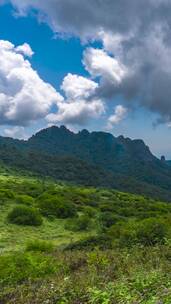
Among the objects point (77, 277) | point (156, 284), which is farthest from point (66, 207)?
point (156, 284)

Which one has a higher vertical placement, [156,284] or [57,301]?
[156,284]

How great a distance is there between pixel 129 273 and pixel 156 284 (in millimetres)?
2675

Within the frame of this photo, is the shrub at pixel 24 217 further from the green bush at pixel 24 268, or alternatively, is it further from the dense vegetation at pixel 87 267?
the green bush at pixel 24 268

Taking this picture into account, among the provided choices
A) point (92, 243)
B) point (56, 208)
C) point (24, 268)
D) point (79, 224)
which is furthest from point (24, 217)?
point (24, 268)

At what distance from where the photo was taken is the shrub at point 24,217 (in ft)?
109

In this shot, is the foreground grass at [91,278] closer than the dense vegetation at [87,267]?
Yes

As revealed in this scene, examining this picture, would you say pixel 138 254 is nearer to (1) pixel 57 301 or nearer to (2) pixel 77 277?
(2) pixel 77 277

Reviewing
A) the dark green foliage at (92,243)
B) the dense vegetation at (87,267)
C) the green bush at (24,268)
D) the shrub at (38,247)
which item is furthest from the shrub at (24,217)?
the green bush at (24,268)

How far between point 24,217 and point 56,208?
6.81m

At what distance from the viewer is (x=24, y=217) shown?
3312cm

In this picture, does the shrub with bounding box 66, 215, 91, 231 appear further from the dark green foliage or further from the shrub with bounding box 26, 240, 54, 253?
the dark green foliage

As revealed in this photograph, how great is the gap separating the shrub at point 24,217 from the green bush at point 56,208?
3829 mm

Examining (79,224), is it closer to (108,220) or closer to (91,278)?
(108,220)

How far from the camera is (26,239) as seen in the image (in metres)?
28.9
